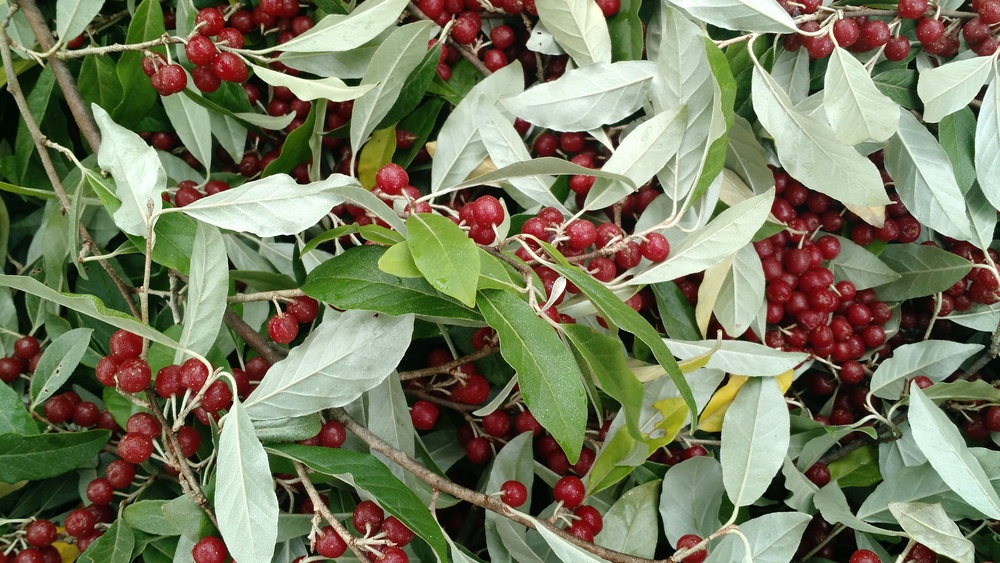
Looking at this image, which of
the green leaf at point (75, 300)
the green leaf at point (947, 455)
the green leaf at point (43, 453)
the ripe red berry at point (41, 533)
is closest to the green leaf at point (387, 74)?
the green leaf at point (75, 300)

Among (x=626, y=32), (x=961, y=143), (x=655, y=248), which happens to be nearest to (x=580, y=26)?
(x=626, y=32)

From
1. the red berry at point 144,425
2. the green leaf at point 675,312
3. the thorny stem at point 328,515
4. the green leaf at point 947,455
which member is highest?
the red berry at point 144,425

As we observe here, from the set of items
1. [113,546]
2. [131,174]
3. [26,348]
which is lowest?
[113,546]

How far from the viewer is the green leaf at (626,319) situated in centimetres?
62

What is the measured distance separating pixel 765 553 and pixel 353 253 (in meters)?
0.54

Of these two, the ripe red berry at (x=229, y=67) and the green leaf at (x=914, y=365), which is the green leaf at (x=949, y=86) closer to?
the green leaf at (x=914, y=365)

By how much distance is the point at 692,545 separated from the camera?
75 centimetres

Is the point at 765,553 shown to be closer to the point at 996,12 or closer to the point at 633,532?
the point at 633,532

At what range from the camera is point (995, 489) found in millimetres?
820

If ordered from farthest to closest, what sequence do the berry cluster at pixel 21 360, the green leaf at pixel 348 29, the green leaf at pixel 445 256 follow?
the berry cluster at pixel 21 360 < the green leaf at pixel 348 29 < the green leaf at pixel 445 256

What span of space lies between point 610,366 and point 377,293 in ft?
0.74

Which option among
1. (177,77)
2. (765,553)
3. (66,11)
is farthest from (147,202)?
(765,553)

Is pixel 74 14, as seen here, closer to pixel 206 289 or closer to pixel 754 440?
pixel 206 289

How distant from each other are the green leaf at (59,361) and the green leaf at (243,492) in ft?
0.85
